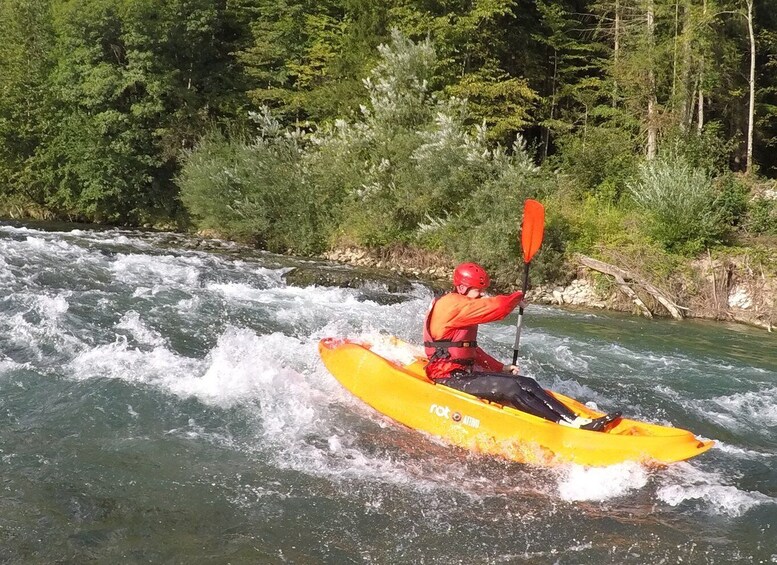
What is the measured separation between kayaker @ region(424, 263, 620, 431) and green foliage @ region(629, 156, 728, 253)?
8.10m

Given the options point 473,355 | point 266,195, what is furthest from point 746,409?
point 266,195

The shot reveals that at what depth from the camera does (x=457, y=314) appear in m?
5.29

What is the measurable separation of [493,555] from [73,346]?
4778 mm

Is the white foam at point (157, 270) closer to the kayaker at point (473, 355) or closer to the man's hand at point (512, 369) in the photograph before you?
the kayaker at point (473, 355)

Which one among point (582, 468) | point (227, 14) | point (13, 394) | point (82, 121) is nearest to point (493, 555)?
point (582, 468)

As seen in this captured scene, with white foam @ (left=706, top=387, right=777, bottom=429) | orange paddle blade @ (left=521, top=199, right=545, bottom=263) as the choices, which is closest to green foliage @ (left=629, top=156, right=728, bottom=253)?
white foam @ (left=706, top=387, right=777, bottom=429)

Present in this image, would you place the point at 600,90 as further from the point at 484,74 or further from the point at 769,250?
the point at 769,250

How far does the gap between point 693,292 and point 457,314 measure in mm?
8100

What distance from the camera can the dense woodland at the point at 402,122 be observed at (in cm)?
1337

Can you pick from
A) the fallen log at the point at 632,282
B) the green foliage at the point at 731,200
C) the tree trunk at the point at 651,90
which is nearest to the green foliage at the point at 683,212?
the green foliage at the point at 731,200

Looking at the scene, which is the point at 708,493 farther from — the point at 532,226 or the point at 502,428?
the point at 532,226

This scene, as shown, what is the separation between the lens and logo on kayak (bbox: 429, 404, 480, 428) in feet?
16.9

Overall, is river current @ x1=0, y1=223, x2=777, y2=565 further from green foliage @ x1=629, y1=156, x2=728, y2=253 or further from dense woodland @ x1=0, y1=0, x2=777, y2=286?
dense woodland @ x1=0, y1=0, x2=777, y2=286

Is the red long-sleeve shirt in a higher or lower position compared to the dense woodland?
lower
